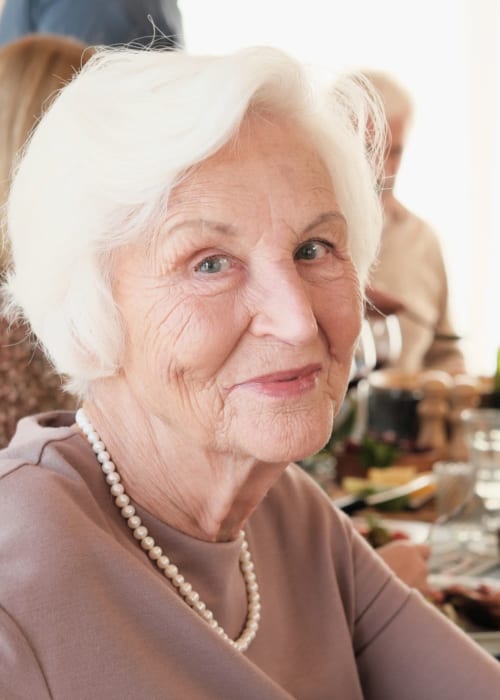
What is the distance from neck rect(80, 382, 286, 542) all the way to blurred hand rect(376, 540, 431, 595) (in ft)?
2.02

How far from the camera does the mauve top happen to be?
0.92 meters

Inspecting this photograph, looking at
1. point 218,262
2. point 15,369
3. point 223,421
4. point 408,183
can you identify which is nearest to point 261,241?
point 218,262

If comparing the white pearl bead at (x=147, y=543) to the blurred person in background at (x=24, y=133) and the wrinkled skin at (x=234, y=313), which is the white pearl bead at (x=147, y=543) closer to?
the wrinkled skin at (x=234, y=313)

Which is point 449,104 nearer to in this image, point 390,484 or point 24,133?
point 390,484

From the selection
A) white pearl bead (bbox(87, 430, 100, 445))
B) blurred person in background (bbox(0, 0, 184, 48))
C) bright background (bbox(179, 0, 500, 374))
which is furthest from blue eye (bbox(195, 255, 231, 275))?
bright background (bbox(179, 0, 500, 374))

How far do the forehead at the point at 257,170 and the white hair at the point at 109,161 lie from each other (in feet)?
0.05

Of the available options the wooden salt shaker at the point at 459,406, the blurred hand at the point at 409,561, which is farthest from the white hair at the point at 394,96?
the blurred hand at the point at 409,561

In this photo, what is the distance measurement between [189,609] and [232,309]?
296mm

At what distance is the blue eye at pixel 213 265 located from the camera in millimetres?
1056

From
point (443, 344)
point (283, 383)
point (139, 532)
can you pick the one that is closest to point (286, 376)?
point (283, 383)

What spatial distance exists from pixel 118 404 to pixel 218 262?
0.19 m

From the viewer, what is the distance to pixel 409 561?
1698 mm

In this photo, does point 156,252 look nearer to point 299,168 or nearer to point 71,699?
point 299,168

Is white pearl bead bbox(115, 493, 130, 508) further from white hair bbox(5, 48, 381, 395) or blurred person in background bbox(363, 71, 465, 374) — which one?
blurred person in background bbox(363, 71, 465, 374)
